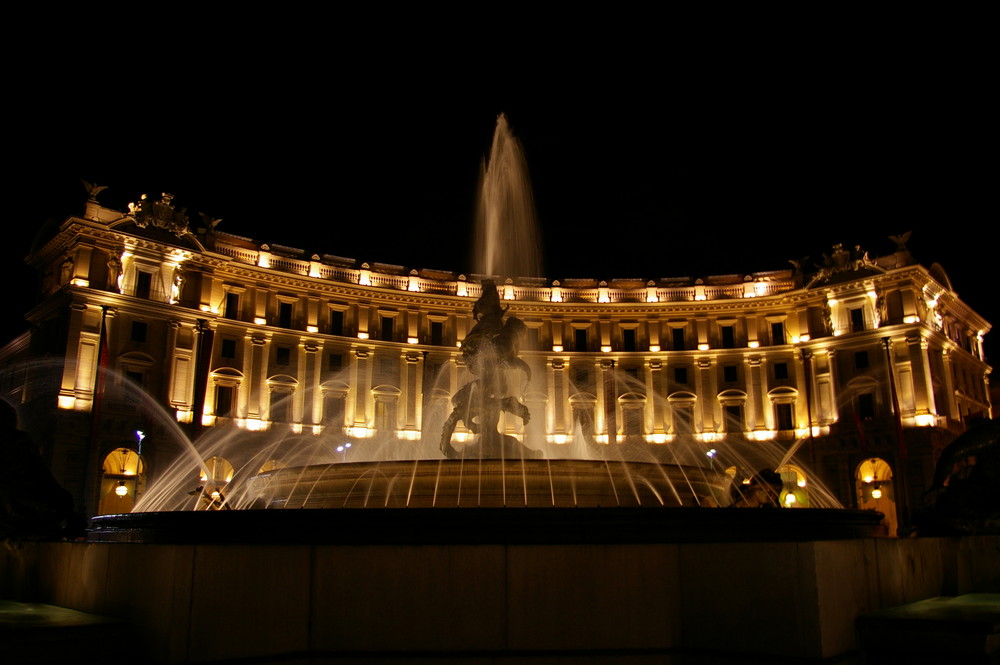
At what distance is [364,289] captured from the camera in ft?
166

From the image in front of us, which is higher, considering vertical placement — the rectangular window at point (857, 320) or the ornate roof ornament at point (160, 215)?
the ornate roof ornament at point (160, 215)

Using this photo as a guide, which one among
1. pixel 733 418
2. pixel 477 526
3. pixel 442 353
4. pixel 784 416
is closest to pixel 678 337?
pixel 733 418

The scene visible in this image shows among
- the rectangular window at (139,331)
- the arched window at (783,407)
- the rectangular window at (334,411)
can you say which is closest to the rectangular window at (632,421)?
the arched window at (783,407)

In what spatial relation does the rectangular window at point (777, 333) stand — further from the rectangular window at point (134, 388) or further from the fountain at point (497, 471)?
the rectangular window at point (134, 388)

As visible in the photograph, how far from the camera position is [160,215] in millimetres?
43938

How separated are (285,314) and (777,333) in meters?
30.4

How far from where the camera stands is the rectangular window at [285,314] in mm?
48469

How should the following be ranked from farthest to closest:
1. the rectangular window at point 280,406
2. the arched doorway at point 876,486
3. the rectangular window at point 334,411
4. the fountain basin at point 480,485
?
the rectangular window at point 334,411
the arched doorway at point 876,486
the rectangular window at point 280,406
the fountain basin at point 480,485

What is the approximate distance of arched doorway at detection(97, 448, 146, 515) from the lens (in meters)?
39.2

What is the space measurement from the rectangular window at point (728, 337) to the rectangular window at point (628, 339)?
19.0 feet

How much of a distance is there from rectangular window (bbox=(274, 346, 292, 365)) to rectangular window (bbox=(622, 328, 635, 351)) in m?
21.1

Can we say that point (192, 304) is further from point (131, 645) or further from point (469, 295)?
point (131, 645)

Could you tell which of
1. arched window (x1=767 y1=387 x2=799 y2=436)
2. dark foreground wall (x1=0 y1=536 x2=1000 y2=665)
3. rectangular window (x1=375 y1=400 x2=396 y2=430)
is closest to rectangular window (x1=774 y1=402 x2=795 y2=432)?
arched window (x1=767 y1=387 x2=799 y2=436)

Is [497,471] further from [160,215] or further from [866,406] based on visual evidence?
[866,406]
